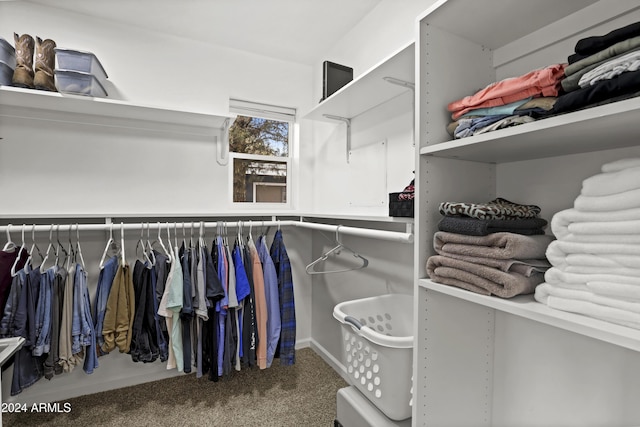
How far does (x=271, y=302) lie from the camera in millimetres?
2123

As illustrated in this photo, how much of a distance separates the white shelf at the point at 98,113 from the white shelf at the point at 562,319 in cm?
198

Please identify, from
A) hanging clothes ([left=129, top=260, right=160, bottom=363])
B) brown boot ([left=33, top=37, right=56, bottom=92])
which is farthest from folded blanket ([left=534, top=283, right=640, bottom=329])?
brown boot ([left=33, top=37, right=56, bottom=92])

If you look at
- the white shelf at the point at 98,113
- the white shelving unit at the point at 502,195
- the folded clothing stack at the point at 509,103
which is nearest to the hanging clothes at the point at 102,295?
→ the white shelf at the point at 98,113

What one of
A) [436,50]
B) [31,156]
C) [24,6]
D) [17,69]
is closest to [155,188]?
[31,156]

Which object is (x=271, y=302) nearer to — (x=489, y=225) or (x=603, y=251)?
(x=489, y=225)

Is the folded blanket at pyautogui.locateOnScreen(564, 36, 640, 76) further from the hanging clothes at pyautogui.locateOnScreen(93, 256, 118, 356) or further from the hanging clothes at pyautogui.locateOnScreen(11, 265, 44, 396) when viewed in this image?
the hanging clothes at pyautogui.locateOnScreen(11, 265, 44, 396)

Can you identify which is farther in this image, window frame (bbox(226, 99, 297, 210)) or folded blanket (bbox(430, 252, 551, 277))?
window frame (bbox(226, 99, 297, 210))

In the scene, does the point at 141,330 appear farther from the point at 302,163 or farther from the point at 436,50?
the point at 436,50

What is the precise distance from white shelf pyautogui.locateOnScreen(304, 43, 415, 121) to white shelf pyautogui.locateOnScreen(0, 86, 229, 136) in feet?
2.62

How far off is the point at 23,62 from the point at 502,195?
2.57 meters

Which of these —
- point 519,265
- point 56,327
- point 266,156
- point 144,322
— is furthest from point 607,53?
point 56,327

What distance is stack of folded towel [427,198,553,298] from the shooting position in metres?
0.84

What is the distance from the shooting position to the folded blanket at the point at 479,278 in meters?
0.82

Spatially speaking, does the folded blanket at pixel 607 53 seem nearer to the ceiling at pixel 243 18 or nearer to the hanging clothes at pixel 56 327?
the ceiling at pixel 243 18
